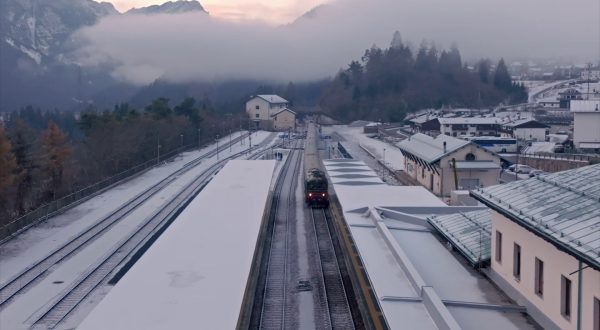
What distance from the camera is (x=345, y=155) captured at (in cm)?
3650

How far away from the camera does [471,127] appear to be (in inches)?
1666

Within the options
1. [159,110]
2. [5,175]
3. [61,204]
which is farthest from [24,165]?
[159,110]

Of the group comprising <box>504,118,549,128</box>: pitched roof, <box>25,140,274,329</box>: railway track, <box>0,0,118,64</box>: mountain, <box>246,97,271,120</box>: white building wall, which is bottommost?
<box>25,140,274,329</box>: railway track

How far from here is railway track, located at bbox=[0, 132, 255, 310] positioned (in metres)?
12.9

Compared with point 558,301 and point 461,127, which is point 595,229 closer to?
point 558,301

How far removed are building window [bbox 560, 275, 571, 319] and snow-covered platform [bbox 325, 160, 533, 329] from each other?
574 mm

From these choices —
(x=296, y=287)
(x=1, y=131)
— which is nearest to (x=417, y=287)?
(x=296, y=287)

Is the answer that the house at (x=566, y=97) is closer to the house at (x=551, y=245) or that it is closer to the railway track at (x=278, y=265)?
the railway track at (x=278, y=265)

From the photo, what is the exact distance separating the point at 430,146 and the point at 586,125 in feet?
26.5

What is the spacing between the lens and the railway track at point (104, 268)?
11276 mm

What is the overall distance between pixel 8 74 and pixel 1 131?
9661cm

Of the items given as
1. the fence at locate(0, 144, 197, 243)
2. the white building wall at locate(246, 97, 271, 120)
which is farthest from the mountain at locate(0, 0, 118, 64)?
the fence at locate(0, 144, 197, 243)

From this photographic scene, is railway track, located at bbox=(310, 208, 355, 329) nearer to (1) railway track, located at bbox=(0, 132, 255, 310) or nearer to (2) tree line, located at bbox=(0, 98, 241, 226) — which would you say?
(1) railway track, located at bbox=(0, 132, 255, 310)

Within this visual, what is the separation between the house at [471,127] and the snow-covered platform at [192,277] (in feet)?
92.4
